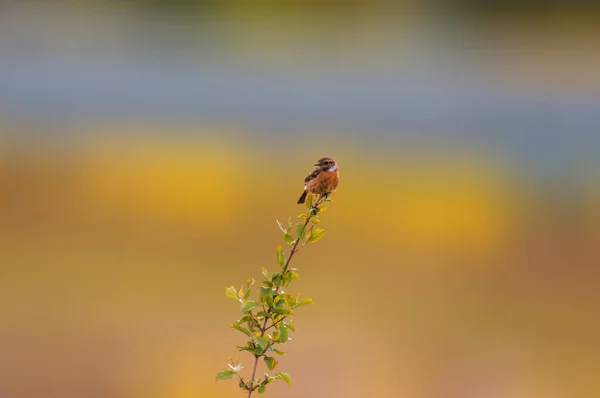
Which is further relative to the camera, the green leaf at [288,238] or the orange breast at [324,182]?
the orange breast at [324,182]

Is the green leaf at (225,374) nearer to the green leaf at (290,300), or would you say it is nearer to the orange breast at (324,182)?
the green leaf at (290,300)

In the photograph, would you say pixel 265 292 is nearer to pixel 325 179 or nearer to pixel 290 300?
pixel 290 300

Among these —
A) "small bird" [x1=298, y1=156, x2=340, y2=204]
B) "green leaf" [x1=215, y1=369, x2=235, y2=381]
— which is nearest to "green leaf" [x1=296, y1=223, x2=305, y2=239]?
"green leaf" [x1=215, y1=369, x2=235, y2=381]

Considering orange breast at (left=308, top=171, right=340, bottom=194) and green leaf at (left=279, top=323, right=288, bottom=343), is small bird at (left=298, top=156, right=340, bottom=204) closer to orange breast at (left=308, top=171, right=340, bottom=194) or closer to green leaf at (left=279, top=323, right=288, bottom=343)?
orange breast at (left=308, top=171, right=340, bottom=194)

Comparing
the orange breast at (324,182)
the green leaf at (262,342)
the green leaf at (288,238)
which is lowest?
the green leaf at (262,342)

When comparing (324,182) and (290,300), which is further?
(324,182)

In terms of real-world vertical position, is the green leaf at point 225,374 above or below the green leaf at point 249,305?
below

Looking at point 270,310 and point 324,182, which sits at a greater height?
point 324,182

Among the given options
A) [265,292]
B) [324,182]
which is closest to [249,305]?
[265,292]

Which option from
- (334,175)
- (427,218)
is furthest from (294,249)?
(427,218)

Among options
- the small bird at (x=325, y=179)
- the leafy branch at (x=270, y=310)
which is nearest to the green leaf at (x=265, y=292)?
the leafy branch at (x=270, y=310)

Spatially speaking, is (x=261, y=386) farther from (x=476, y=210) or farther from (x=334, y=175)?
(x=476, y=210)
